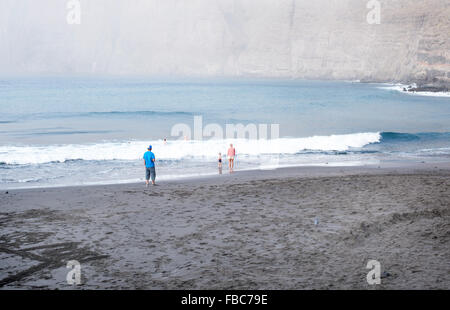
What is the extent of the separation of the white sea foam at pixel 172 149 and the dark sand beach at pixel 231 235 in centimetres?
840

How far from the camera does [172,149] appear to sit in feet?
84.7

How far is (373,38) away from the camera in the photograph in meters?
159

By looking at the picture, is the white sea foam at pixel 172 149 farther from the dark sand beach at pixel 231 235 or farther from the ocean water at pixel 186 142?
the dark sand beach at pixel 231 235

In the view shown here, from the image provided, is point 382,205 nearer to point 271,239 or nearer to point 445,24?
point 271,239

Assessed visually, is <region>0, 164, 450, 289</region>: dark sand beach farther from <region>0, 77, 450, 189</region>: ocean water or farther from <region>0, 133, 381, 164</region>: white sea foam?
<region>0, 133, 381, 164</region>: white sea foam

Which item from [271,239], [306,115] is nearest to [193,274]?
[271,239]

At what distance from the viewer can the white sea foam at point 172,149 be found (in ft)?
74.3

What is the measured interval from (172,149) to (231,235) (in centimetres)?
1684

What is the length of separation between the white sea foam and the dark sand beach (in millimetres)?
8399
